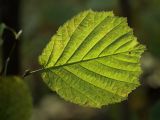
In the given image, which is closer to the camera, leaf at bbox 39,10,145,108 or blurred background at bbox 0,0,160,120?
leaf at bbox 39,10,145,108

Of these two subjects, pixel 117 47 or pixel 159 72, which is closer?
pixel 117 47

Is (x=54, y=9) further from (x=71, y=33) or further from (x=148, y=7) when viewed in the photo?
(x=71, y=33)

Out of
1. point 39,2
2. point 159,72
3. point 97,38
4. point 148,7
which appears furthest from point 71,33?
point 39,2

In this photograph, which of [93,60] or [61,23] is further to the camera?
[61,23]

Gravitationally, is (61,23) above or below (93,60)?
above
